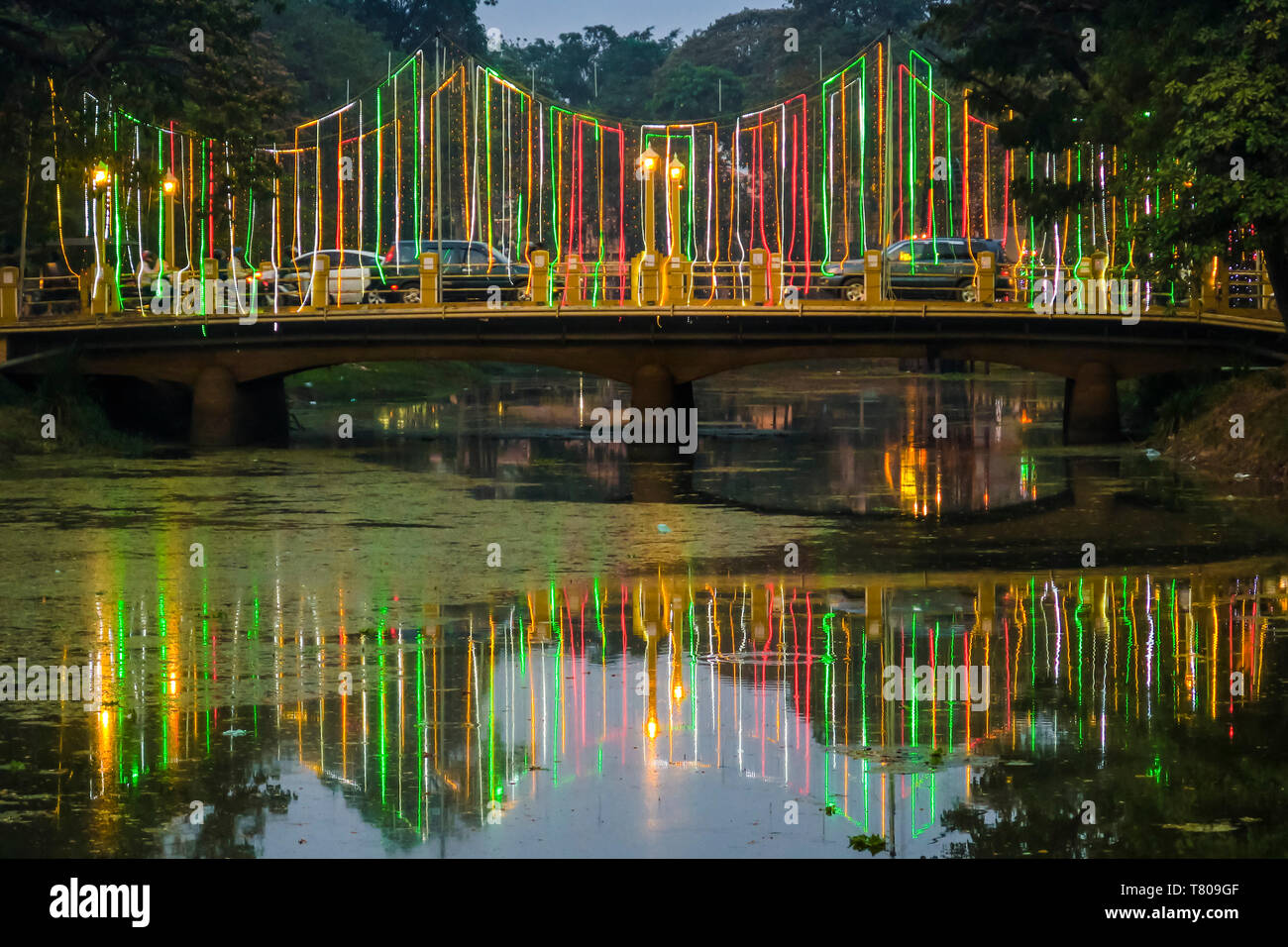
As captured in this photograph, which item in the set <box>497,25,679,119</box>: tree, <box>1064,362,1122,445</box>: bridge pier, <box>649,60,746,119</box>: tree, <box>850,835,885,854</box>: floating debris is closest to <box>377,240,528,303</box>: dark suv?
<box>1064,362,1122,445</box>: bridge pier

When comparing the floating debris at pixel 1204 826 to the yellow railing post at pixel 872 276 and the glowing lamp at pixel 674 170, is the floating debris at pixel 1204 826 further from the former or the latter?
the glowing lamp at pixel 674 170

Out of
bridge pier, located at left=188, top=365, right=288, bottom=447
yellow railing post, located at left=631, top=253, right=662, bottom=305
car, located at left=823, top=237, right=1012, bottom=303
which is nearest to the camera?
→ yellow railing post, located at left=631, top=253, right=662, bottom=305

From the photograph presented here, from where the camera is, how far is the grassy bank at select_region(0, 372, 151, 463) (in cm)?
3384

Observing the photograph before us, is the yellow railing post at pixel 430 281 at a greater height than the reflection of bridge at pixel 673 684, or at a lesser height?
greater

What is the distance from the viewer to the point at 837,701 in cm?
1316

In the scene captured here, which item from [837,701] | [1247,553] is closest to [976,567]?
[1247,553]

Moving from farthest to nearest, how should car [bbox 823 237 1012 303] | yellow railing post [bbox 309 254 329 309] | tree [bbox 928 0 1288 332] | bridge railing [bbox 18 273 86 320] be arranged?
car [bbox 823 237 1012 303]
bridge railing [bbox 18 273 86 320]
yellow railing post [bbox 309 254 329 309]
tree [bbox 928 0 1288 332]

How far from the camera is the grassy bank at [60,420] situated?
3384 centimetres

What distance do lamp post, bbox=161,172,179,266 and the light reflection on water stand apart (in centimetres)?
957

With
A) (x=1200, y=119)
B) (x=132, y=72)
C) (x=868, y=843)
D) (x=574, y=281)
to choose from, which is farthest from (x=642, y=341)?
(x=868, y=843)

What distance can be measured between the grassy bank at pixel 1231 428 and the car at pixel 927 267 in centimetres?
722

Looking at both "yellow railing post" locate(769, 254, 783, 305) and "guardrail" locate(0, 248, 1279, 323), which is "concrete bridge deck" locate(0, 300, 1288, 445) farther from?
"yellow railing post" locate(769, 254, 783, 305)

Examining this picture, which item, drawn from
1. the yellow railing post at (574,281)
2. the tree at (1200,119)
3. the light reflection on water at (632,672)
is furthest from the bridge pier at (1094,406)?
the yellow railing post at (574,281)

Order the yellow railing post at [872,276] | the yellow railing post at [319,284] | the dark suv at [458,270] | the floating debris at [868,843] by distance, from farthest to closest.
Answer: the dark suv at [458,270]
the yellow railing post at [319,284]
the yellow railing post at [872,276]
the floating debris at [868,843]
